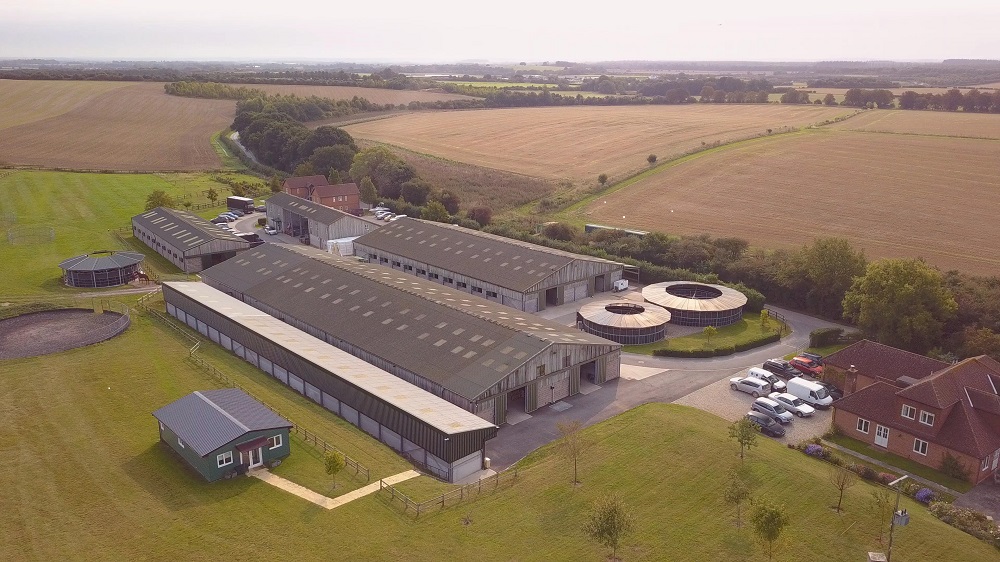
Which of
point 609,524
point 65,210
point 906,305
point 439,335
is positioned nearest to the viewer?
point 609,524

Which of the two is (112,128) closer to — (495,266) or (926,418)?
(495,266)

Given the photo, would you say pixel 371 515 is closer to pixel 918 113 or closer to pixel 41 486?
pixel 41 486

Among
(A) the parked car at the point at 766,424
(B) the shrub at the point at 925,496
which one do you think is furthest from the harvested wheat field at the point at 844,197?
(B) the shrub at the point at 925,496

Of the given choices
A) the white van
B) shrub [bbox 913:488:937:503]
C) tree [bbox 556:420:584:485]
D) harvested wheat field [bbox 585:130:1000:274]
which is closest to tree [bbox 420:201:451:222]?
harvested wheat field [bbox 585:130:1000:274]

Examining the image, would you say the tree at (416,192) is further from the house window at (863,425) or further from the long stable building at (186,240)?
the house window at (863,425)

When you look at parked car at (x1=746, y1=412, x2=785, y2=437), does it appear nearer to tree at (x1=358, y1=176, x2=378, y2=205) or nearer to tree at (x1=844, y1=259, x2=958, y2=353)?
tree at (x1=844, y1=259, x2=958, y2=353)

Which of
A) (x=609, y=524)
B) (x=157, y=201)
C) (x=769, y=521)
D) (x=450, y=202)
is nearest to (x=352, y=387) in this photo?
(x=609, y=524)

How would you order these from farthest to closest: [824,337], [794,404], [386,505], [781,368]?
[824,337], [781,368], [794,404], [386,505]
